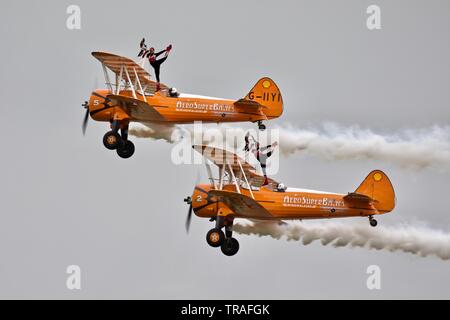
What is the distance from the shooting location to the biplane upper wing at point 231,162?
35.0 m

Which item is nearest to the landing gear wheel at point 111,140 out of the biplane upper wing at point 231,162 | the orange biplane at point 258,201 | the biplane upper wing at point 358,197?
the orange biplane at point 258,201

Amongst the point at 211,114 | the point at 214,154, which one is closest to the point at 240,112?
the point at 211,114

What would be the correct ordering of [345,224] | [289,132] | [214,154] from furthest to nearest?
[289,132]
[345,224]
[214,154]

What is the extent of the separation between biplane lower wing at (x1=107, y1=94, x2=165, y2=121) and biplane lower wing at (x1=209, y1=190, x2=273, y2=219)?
3.92m

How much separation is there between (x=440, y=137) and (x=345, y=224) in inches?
173

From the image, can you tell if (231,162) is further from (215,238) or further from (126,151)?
(126,151)

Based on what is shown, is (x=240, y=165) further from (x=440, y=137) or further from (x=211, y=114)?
(x=440, y=137)

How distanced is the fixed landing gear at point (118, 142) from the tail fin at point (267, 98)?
3.99m

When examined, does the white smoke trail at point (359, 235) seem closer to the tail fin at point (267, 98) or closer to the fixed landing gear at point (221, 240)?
the fixed landing gear at point (221, 240)

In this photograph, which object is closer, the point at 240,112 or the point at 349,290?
the point at 240,112

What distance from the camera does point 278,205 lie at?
35.6 m

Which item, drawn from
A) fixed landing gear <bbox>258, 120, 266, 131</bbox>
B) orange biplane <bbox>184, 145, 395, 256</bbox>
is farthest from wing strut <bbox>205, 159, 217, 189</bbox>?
fixed landing gear <bbox>258, 120, 266, 131</bbox>

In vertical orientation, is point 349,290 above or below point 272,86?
below

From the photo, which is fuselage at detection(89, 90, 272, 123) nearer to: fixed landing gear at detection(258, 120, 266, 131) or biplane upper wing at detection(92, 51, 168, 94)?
fixed landing gear at detection(258, 120, 266, 131)
